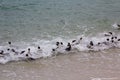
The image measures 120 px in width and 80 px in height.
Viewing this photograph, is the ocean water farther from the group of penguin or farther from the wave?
the group of penguin

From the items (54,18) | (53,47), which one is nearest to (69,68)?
(53,47)

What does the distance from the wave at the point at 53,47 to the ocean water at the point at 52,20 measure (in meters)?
0.04

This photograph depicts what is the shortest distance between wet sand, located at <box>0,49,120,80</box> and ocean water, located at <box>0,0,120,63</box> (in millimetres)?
723

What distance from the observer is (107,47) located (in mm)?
12867

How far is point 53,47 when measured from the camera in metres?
12.9

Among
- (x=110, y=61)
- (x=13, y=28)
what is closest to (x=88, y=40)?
(x=110, y=61)

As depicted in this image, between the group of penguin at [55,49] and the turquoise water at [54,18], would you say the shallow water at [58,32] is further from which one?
the group of penguin at [55,49]

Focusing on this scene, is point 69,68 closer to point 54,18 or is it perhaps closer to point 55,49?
point 55,49

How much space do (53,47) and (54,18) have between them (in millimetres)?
3237

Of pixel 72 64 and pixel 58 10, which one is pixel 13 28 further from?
pixel 72 64

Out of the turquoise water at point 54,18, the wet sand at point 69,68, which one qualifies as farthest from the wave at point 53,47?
the turquoise water at point 54,18

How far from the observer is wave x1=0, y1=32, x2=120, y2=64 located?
1215cm

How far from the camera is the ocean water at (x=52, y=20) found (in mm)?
13750

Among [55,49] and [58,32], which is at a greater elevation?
[58,32]
